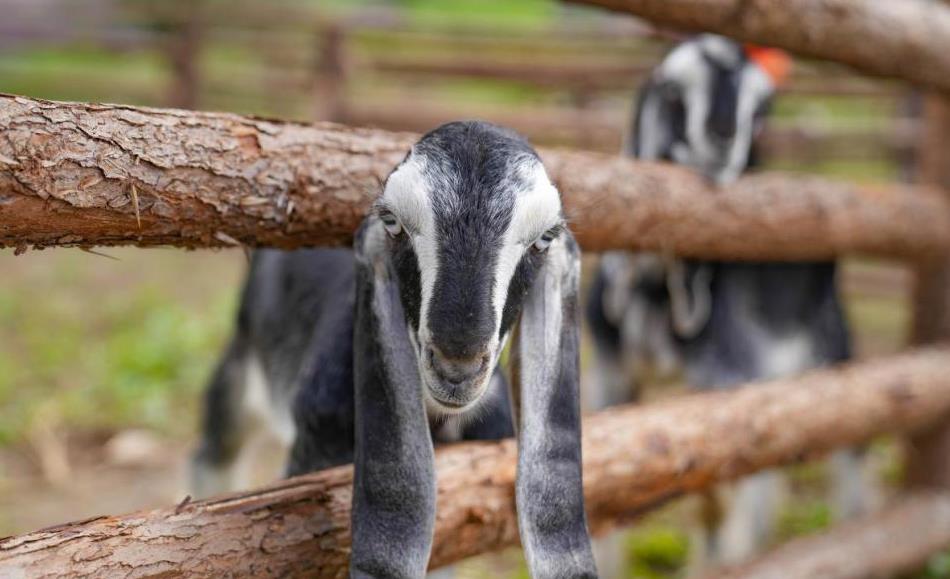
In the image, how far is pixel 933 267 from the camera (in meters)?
3.91

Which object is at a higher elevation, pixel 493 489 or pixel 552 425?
pixel 552 425

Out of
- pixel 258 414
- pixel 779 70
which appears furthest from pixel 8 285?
pixel 779 70

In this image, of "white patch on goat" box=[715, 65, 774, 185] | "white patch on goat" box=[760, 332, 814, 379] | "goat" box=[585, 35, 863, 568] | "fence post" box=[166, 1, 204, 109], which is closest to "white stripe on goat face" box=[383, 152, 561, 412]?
"white patch on goat" box=[715, 65, 774, 185]

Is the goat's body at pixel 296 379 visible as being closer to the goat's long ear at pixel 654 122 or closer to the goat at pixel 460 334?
the goat at pixel 460 334

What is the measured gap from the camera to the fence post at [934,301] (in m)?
3.88

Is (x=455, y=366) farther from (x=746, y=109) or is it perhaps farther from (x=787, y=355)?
(x=787, y=355)

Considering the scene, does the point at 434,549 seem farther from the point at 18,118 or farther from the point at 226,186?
the point at 18,118

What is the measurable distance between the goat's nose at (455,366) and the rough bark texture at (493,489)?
0.53 meters

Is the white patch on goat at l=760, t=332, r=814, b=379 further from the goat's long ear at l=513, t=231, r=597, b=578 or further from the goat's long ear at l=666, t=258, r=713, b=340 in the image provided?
the goat's long ear at l=513, t=231, r=597, b=578

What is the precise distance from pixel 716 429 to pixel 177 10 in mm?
9050

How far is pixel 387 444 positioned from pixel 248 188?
62cm

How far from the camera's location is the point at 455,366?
1620 millimetres

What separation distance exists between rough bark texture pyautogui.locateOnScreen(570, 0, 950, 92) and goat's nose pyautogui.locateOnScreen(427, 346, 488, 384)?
1110 millimetres

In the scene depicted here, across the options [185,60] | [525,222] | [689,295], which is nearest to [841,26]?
[689,295]
